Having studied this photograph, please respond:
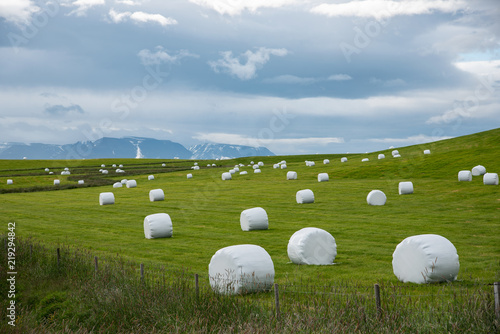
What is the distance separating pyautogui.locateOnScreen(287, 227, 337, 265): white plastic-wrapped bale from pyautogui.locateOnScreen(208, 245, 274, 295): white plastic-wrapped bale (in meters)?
4.00

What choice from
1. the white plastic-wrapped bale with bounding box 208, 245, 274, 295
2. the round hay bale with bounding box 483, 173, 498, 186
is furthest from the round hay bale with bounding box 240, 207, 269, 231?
the round hay bale with bounding box 483, 173, 498, 186

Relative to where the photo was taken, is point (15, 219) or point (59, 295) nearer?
point (59, 295)

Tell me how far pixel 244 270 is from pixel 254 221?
1362 centimetres

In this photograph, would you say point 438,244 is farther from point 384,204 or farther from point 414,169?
point 414,169

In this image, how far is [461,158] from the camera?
214ft

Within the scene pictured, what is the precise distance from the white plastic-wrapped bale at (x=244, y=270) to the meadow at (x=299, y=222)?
0.43 m

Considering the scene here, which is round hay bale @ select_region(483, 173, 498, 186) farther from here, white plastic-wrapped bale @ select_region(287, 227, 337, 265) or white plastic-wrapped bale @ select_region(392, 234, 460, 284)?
white plastic-wrapped bale @ select_region(392, 234, 460, 284)

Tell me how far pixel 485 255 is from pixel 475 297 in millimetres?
9945

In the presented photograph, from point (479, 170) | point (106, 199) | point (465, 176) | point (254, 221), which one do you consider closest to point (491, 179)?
point (465, 176)

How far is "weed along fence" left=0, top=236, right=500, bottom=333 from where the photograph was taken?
1081 centimetres

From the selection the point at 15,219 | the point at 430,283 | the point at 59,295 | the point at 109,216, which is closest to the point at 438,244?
the point at 430,283

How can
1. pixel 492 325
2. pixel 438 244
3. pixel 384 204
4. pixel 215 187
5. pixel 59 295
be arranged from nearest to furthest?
1. pixel 492 325
2. pixel 438 244
3. pixel 59 295
4. pixel 384 204
5. pixel 215 187

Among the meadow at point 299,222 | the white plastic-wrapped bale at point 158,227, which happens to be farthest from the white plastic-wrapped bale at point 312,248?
the white plastic-wrapped bale at point 158,227

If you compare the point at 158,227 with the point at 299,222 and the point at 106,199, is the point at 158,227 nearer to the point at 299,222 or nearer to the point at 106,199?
the point at 299,222
